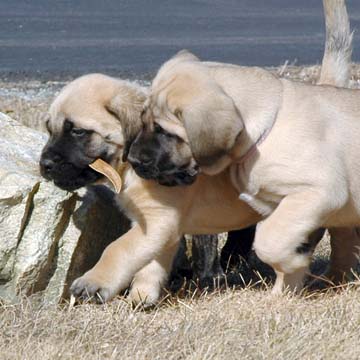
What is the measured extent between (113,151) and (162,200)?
0.34 meters

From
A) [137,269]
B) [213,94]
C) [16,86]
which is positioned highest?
[213,94]

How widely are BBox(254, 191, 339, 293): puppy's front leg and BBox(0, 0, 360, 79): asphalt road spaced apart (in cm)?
697

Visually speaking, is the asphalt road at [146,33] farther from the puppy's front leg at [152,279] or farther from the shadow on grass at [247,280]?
the puppy's front leg at [152,279]

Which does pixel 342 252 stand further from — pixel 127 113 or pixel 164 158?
pixel 127 113

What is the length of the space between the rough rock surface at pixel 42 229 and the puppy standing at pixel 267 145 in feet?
1.71

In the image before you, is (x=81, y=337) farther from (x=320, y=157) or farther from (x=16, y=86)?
(x=16, y=86)

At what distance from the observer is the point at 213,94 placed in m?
5.37

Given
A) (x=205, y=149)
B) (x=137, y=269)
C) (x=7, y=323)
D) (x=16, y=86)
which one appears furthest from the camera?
(x=16, y=86)

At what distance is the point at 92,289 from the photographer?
5547mm

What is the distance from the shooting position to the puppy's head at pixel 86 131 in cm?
563

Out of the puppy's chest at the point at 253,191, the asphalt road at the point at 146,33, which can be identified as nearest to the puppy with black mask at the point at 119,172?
the puppy's chest at the point at 253,191

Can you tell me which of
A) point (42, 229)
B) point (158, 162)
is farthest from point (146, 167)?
point (42, 229)

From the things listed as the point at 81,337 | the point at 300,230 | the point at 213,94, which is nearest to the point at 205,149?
the point at 213,94

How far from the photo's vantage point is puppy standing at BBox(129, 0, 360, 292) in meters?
5.36
